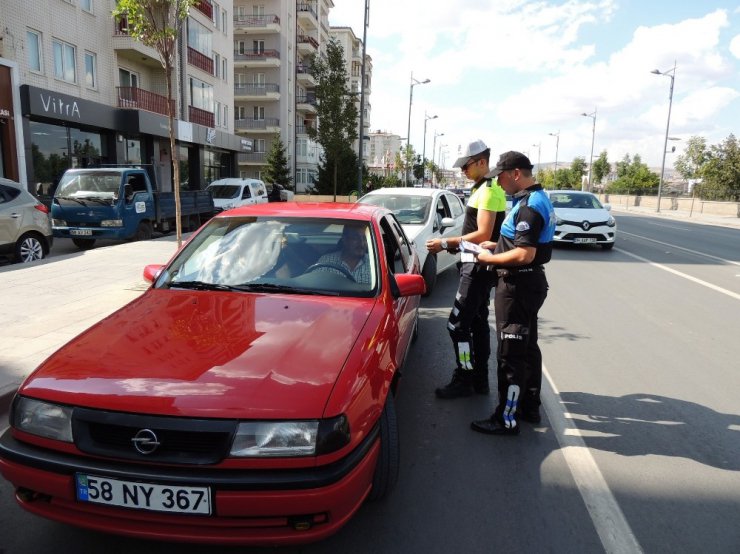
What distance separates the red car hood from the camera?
2.26 meters

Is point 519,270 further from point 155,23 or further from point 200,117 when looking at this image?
point 200,117

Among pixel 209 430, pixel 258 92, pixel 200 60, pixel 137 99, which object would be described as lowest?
pixel 209 430

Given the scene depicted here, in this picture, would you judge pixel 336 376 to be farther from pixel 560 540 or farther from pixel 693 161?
pixel 693 161

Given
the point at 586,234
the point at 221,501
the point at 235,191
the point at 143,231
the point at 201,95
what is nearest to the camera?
the point at 221,501

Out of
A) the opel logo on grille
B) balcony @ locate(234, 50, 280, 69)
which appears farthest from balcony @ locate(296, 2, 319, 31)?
the opel logo on grille

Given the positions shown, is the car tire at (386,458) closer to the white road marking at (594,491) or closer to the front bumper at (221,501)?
the front bumper at (221,501)

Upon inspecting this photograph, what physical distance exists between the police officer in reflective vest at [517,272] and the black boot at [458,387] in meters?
0.61

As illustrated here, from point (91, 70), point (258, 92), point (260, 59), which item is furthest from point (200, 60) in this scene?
point (258, 92)

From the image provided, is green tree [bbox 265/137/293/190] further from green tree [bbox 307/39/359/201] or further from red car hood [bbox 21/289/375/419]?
red car hood [bbox 21/289/375/419]

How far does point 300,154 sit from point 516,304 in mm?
57731

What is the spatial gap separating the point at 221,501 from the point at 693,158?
240ft

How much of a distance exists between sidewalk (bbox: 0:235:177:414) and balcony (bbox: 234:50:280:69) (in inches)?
1729

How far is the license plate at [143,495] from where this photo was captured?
2176 mm

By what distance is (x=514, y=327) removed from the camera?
3.80 meters
